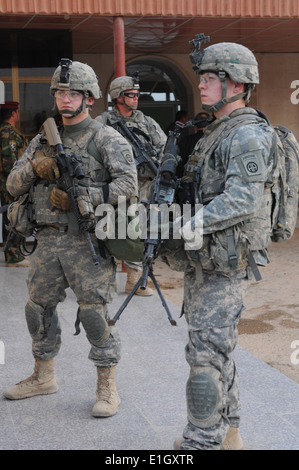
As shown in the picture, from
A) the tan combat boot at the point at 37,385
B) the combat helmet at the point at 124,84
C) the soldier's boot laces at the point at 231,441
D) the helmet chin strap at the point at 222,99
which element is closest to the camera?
the helmet chin strap at the point at 222,99

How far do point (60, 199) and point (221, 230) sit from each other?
1.07 metres

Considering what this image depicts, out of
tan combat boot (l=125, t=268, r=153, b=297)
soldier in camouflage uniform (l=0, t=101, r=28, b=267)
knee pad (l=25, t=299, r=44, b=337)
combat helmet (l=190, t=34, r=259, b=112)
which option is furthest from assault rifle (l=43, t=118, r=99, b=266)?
soldier in camouflage uniform (l=0, t=101, r=28, b=267)

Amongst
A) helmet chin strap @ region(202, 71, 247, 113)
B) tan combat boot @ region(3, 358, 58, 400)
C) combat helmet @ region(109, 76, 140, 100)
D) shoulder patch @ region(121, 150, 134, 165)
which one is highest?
combat helmet @ region(109, 76, 140, 100)

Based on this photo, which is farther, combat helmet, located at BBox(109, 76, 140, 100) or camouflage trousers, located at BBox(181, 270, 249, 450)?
combat helmet, located at BBox(109, 76, 140, 100)

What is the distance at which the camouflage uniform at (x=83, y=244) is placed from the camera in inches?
144

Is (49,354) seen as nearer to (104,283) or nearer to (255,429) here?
(104,283)

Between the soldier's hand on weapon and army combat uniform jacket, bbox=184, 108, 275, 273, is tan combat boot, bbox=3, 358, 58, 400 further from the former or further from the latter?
army combat uniform jacket, bbox=184, 108, 275, 273

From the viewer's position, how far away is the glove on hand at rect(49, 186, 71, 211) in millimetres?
3635

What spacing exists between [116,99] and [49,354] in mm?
3088

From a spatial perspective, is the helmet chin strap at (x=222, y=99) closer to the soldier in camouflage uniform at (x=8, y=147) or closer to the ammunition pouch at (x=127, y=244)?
the ammunition pouch at (x=127, y=244)

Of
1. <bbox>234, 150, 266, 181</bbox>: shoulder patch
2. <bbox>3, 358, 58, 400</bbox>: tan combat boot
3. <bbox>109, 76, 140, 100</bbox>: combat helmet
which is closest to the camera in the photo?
<bbox>234, 150, 266, 181</bbox>: shoulder patch

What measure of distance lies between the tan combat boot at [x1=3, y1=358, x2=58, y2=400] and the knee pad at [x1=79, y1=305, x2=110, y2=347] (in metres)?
0.44

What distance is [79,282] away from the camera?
3666 millimetres

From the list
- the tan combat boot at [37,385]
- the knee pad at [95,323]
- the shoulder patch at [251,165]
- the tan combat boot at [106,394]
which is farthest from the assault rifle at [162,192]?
the tan combat boot at [37,385]
